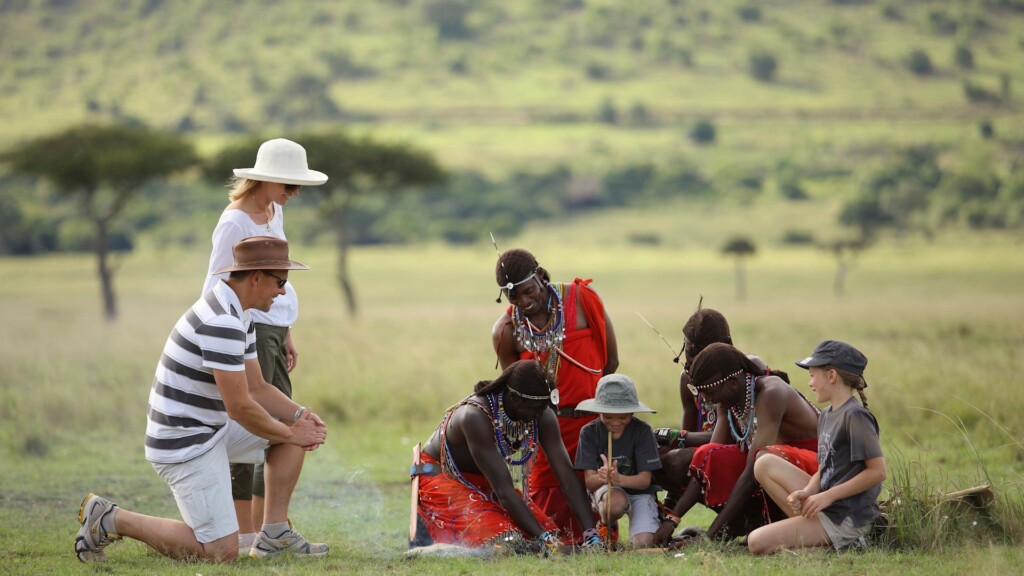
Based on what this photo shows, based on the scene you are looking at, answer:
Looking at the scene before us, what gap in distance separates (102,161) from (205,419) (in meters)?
26.6

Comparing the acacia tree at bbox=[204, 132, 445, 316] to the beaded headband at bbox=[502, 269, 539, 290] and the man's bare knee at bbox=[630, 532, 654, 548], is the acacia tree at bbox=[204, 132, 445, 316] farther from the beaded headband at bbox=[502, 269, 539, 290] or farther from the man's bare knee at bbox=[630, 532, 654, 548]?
the man's bare knee at bbox=[630, 532, 654, 548]

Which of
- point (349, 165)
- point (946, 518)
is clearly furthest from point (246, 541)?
point (349, 165)

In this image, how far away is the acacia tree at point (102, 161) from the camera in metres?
30.6

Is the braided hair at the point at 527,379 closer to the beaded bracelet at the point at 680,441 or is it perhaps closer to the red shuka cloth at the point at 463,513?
the red shuka cloth at the point at 463,513

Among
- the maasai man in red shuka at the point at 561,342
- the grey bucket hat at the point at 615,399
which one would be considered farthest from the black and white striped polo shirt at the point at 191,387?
the grey bucket hat at the point at 615,399

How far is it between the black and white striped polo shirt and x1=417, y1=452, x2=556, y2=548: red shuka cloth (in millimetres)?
1259

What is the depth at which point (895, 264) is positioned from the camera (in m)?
44.6

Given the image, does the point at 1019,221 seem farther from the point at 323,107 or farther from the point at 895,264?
the point at 323,107

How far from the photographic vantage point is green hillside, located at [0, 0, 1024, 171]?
77125 millimetres

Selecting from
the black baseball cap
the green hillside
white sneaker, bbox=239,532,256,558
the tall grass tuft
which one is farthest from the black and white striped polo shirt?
the green hillside

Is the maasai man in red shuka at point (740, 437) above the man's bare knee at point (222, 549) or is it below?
above

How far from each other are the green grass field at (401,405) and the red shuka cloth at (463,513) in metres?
0.34

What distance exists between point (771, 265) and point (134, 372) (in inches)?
1324

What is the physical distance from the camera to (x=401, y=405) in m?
12.6
